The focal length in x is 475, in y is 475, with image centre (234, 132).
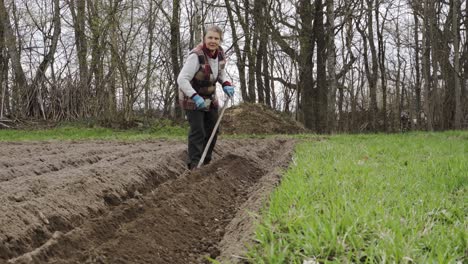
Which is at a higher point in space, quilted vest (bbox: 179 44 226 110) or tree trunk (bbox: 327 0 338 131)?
tree trunk (bbox: 327 0 338 131)

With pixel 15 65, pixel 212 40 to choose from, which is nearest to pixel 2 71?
pixel 15 65

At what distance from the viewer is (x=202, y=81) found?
6.52m

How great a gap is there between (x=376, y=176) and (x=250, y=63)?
15.3 m

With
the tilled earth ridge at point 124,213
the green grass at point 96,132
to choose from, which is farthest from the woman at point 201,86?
the green grass at point 96,132

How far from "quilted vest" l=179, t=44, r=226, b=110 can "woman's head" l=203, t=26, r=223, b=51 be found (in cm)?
17

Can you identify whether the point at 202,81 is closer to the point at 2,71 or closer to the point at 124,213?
the point at 124,213

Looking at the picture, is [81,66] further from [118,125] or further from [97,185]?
[97,185]

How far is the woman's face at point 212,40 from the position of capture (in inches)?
243

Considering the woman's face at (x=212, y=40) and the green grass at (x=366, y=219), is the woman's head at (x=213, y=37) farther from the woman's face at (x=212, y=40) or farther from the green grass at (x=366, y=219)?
the green grass at (x=366, y=219)

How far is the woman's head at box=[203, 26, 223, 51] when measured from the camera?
6.18 m

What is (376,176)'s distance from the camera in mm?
4926

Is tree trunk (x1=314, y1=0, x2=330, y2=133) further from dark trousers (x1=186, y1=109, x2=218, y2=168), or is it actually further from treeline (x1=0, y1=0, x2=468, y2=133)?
dark trousers (x1=186, y1=109, x2=218, y2=168)

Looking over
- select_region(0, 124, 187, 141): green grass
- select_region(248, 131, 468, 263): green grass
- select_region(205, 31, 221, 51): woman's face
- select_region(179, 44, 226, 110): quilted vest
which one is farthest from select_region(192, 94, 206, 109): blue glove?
select_region(0, 124, 187, 141): green grass

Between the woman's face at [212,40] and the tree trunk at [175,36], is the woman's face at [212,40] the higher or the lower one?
the lower one
